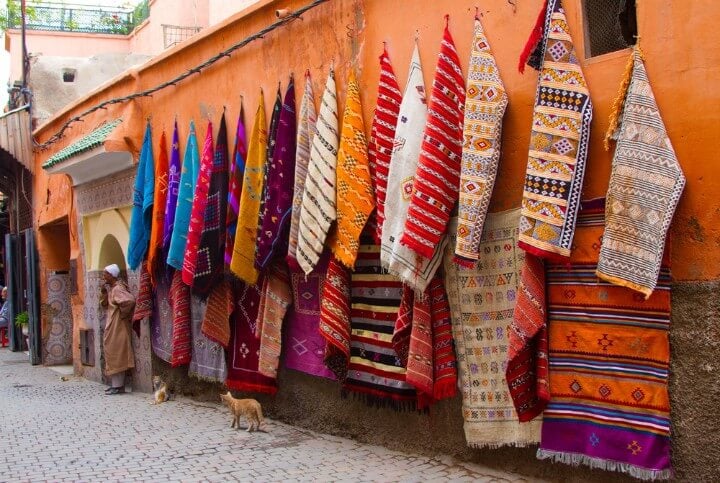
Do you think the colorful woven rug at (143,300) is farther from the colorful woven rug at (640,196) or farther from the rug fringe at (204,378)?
the colorful woven rug at (640,196)

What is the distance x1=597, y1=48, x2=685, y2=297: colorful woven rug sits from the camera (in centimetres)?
290

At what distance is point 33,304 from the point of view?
456 inches

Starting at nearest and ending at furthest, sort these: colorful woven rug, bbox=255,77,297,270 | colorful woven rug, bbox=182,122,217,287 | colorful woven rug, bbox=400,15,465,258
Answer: colorful woven rug, bbox=400,15,465,258
colorful woven rug, bbox=255,77,297,270
colorful woven rug, bbox=182,122,217,287

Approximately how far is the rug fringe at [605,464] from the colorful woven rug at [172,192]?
162 inches

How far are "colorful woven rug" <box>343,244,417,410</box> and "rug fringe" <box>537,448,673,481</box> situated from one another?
3.46 ft

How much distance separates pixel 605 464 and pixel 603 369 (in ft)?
1.34

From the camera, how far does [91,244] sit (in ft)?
30.6

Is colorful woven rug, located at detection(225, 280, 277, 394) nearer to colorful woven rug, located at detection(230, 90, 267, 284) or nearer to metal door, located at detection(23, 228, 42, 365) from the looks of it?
colorful woven rug, located at detection(230, 90, 267, 284)

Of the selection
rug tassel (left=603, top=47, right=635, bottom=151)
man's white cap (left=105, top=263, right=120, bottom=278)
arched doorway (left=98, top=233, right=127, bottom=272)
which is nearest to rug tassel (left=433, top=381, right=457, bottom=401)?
rug tassel (left=603, top=47, right=635, bottom=151)

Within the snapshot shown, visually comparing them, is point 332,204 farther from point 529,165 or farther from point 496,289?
point 529,165

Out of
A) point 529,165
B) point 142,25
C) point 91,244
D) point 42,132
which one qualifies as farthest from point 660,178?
point 142,25

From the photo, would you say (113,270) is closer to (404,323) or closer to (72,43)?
(404,323)

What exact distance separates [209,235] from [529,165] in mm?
3155

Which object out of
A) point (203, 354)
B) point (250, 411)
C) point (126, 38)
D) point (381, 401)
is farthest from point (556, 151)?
point (126, 38)
